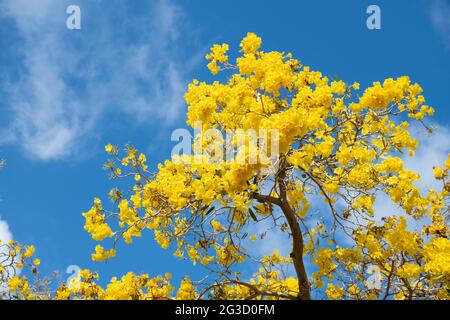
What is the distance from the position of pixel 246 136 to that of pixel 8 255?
5.00 metres

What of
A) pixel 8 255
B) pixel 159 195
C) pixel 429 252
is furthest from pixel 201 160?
pixel 8 255

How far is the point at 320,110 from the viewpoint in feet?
17.3

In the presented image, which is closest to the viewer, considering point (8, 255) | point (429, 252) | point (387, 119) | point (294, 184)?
point (429, 252)

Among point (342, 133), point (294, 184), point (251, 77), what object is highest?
point (251, 77)

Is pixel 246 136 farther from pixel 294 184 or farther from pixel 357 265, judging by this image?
pixel 357 265

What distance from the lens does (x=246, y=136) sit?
5098 millimetres

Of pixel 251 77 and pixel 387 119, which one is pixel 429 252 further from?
pixel 251 77

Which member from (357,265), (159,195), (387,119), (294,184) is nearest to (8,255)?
(159,195)

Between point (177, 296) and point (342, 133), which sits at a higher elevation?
point (342, 133)
